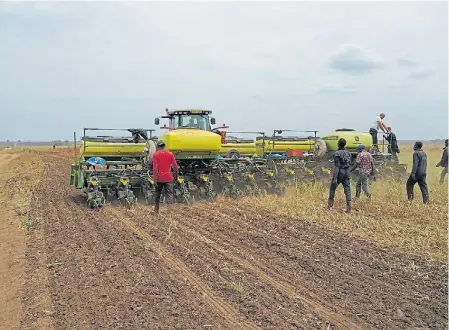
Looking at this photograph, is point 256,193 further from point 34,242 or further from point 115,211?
point 34,242

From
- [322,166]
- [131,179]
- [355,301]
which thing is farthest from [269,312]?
[322,166]

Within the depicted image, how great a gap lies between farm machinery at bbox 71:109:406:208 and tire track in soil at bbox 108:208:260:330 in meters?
3.82

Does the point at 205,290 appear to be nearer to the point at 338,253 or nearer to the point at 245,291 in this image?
the point at 245,291

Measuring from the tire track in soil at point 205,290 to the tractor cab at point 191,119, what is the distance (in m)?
6.19

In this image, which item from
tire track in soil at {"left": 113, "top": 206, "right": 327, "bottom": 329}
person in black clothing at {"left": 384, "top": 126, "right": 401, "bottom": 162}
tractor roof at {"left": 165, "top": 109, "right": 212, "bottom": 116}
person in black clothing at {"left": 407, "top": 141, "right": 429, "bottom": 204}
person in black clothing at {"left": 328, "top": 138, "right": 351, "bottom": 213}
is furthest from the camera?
person in black clothing at {"left": 384, "top": 126, "right": 401, "bottom": 162}

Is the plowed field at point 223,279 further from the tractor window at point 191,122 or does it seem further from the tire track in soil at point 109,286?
the tractor window at point 191,122

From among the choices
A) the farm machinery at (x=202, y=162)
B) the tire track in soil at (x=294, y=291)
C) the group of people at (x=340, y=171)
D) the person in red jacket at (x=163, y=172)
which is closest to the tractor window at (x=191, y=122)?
the farm machinery at (x=202, y=162)

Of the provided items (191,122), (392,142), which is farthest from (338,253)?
(392,142)

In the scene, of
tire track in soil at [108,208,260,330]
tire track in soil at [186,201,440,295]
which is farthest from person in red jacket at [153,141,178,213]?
tire track in soil at [108,208,260,330]

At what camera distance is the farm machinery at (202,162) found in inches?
471

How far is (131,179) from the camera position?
12.0 meters

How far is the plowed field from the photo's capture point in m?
4.64

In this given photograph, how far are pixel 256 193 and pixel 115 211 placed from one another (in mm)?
4333

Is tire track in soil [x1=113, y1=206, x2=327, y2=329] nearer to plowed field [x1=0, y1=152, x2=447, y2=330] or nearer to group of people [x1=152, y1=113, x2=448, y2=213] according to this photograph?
plowed field [x1=0, y1=152, x2=447, y2=330]
